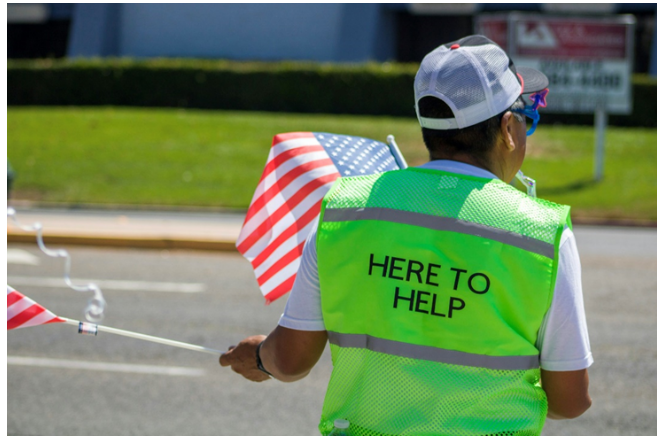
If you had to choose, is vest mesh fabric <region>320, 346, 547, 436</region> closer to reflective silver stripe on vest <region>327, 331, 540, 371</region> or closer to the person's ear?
reflective silver stripe on vest <region>327, 331, 540, 371</region>

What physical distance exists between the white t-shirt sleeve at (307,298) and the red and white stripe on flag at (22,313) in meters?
1.10

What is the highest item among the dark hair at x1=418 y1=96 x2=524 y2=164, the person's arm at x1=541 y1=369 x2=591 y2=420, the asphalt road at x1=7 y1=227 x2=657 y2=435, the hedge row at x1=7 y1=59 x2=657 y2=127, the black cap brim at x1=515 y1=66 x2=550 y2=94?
the black cap brim at x1=515 y1=66 x2=550 y2=94

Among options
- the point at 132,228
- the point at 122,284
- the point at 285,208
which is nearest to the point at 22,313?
the point at 285,208

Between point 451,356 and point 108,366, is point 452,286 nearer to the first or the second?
point 451,356

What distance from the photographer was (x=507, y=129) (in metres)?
1.89

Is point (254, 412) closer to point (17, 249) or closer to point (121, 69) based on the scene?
point (17, 249)

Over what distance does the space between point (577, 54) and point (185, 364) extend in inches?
481

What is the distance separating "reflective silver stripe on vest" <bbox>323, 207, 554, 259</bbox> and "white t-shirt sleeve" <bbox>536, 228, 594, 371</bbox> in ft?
0.17

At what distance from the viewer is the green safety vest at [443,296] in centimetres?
170

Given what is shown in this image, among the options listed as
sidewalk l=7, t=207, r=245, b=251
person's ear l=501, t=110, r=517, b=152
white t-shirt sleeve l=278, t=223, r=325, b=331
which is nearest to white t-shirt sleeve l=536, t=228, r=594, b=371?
person's ear l=501, t=110, r=517, b=152

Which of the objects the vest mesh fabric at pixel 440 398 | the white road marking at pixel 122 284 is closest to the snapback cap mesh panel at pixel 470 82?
the vest mesh fabric at pixel 440 398

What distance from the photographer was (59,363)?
6086mm

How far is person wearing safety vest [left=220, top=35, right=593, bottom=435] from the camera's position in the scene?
1700 millimetres

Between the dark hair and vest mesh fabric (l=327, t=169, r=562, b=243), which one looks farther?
the dark hair
